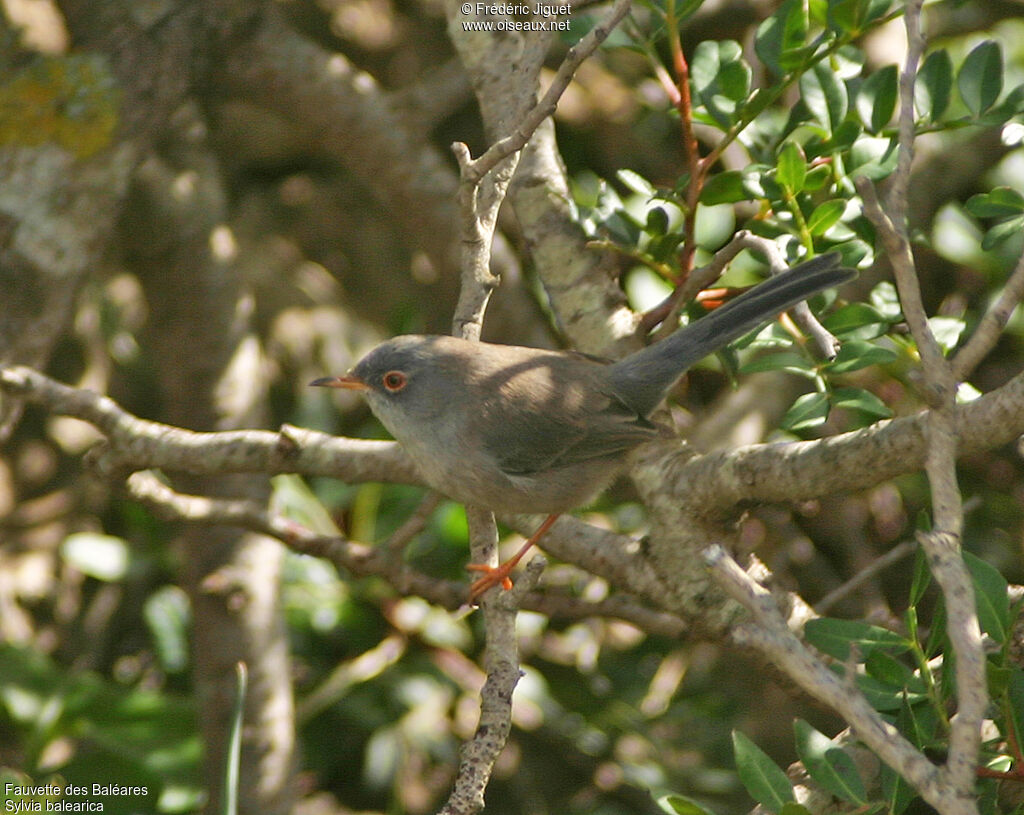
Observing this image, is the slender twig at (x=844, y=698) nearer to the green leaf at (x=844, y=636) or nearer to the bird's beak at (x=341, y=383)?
the green leaf at (x=844, y=636)

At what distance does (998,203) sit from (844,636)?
120cm

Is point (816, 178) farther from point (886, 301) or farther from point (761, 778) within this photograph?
point (761, 778)

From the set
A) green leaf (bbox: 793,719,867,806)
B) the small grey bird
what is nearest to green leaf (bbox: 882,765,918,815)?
green leaf (bbox: 793,719,867,806)

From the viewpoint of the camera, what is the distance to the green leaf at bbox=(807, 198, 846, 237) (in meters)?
2.68

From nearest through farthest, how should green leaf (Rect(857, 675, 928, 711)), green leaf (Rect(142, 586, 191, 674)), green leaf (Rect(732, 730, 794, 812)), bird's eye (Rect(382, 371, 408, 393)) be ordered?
green leaf (Rect(732, 730, 794, 812)), green leaf (Rect(857, 675, 928, 711)), bird's eye (Rect(382, 371, 408, 393)), green leaf (Rect(142, 586, 191, 674))

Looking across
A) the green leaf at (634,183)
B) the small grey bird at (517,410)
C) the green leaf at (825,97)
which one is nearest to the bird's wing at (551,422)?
the small grey bird at (517,410)

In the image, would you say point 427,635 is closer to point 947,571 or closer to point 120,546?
point 120,546

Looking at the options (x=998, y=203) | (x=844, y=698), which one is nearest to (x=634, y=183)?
(x=998, y=203)

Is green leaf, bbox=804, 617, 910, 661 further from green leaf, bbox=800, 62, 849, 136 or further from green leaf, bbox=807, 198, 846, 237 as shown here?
green leaf, bbox=800, 62, 849, 136

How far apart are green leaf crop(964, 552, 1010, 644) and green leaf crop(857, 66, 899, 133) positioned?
1.39 m

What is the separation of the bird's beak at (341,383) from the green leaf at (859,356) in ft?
5.54

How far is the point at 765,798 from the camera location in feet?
6.61

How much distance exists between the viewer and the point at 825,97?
114 inches

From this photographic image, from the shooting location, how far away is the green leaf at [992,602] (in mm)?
2066
